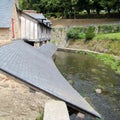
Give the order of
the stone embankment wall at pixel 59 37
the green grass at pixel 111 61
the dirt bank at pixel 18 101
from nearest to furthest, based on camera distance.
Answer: the dirt bank at pixel 18 101, the green grass at pixel 111 61, the stone embankment wall at pixel 59 37

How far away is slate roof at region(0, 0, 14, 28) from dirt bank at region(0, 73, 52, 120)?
49.1 ft

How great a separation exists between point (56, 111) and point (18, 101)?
224 centimetres

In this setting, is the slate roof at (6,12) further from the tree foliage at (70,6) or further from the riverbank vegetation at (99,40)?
the tree foliage at (70,6)

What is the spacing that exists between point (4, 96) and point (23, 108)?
37.2 inches

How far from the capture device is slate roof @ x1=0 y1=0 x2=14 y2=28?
23609mm

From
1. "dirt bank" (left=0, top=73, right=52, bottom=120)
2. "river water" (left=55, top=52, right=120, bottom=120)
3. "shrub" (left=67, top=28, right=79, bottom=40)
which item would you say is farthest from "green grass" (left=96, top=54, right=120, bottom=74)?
"dirt bank" (left=0, top=73, right=52, bottom=120)

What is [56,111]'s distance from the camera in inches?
264

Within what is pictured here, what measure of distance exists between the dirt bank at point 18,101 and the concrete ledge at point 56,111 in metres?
0.78

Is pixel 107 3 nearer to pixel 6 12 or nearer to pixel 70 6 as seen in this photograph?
pixel 70 6

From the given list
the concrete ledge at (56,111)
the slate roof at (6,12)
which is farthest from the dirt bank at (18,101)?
the slate roof at (6,12)

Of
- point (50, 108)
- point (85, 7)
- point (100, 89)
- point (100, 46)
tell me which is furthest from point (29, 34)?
point (85, 7)

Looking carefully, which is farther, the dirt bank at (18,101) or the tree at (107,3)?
the tree at (107,3)

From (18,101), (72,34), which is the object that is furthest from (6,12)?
(72,34)

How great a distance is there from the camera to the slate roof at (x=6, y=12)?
77.5 feet
